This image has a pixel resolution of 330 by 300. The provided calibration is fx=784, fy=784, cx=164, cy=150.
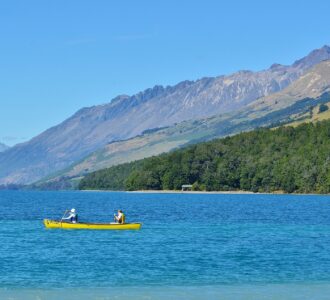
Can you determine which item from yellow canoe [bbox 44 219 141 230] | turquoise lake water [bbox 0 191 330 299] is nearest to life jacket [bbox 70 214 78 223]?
yellow canoe [bbox 44 219 141 230]

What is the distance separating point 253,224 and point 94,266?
194ft

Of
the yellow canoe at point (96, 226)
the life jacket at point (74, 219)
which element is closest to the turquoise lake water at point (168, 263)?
the yellow canoe at point (96, 226)

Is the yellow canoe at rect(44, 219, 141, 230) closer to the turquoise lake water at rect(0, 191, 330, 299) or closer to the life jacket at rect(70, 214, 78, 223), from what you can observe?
the life jacket at rect(70, 214, 78, 223)

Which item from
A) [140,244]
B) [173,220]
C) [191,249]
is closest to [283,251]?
[191,249]

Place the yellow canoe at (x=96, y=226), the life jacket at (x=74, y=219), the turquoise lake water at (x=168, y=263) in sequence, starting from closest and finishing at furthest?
1. the turquoise lake water at (x=168, y=263)
2. the yellow canoe at (x=96, y=226)
3. the life jacket at (x=74, y=219)

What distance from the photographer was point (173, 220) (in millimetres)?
138125

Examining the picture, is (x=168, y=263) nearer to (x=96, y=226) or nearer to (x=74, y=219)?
(x=96, y=226)

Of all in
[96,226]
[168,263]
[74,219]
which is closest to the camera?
[168,263]

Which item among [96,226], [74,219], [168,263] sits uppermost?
[74,219]

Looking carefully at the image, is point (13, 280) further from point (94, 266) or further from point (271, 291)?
point (271, 291)

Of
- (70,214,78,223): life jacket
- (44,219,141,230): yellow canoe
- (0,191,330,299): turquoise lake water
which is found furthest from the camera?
(70,214,78,223): life jacket

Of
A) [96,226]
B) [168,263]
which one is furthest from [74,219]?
[168,263]

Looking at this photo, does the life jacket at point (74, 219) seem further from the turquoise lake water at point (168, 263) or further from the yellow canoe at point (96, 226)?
the turquoise lake water at point (168, 263)

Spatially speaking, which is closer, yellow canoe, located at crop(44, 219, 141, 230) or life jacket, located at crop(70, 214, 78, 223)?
yellow canoe, located at crop(44, 219, 141, 230)
